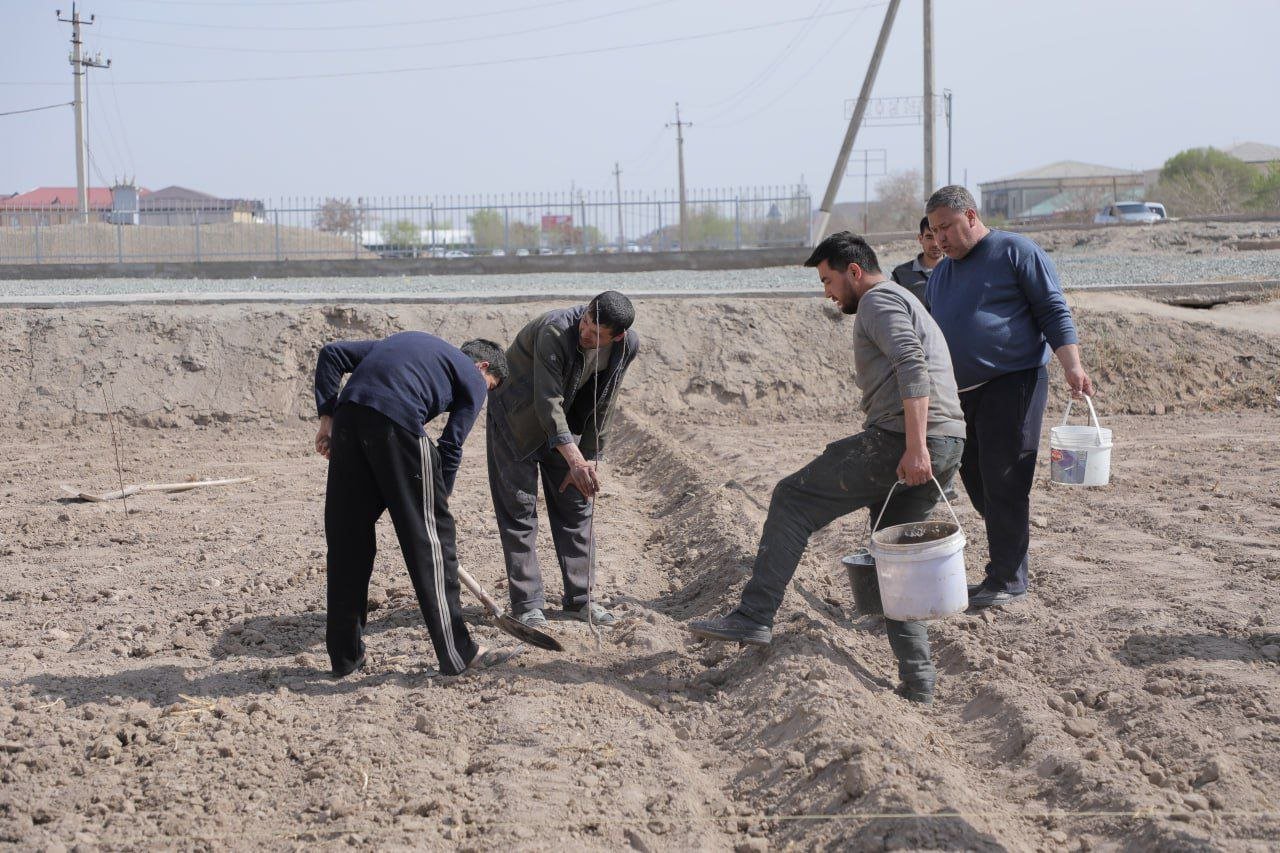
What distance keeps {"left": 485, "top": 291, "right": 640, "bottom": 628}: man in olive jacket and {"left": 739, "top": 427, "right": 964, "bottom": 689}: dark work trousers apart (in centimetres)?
93

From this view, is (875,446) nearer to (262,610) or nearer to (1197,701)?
(1197,701)

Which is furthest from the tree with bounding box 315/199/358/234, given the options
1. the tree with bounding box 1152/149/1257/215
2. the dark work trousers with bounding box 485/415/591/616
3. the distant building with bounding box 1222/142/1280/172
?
the distant building with bounding box 1222/142/1280/172

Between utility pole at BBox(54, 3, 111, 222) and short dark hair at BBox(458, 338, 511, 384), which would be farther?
utility pole at BBox(54, 3, 111, 222)

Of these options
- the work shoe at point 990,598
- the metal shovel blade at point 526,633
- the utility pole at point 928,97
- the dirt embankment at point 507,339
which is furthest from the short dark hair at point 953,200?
the utility pole at point 928,97

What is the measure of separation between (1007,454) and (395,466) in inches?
108

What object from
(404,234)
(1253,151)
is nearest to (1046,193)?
(1253,151)

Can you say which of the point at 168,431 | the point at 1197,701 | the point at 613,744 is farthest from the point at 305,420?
the point at 1197,701

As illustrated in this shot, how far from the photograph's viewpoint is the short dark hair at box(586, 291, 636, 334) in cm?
499

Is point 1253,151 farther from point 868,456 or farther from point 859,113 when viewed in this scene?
point 868,456

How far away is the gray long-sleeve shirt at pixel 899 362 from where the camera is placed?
4.20 m

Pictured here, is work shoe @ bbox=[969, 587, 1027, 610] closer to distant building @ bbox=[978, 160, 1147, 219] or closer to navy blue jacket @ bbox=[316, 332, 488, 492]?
navy blue jacket @ bbox=[316, 332, 488, 492]

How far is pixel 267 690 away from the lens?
15.7 feet

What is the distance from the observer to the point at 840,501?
4.45 m

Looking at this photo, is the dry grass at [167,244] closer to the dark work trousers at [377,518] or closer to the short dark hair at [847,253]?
the dark work trousers at [377,518]
